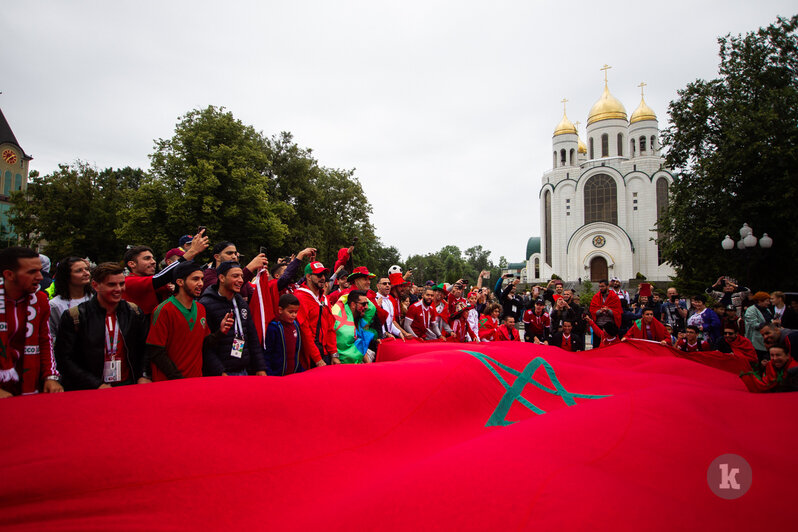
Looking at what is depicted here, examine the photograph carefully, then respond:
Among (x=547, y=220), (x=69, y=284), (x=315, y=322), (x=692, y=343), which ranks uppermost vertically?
(x=547, y=220)

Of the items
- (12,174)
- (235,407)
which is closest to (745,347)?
(235,407)

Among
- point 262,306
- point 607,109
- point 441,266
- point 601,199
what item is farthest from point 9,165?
point 441,266

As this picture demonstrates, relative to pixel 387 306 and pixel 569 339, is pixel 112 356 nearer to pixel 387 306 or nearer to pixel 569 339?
pixel 387 306

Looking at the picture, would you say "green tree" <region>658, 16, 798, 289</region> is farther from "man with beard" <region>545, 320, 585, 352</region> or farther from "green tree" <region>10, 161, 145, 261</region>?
"green tree" <region>10, 161, 145, 261</region>

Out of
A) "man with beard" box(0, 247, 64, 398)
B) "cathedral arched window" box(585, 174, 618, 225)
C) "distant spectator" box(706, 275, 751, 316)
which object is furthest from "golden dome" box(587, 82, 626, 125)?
"man with beard" box(0, 247, 64, 398)

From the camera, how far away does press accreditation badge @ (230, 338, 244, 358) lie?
4387 millimetres

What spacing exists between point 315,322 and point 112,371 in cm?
245

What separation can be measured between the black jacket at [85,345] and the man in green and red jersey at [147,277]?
0.48m

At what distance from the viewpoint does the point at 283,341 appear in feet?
17.1

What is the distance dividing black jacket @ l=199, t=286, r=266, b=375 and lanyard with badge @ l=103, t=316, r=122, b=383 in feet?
2.11

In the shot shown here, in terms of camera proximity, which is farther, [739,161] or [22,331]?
[739,161]

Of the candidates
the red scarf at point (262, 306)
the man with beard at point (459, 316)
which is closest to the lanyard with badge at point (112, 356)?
the red scarf at point (262, 306)

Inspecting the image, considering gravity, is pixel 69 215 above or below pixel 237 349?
above

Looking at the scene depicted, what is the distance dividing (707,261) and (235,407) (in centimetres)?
2333
